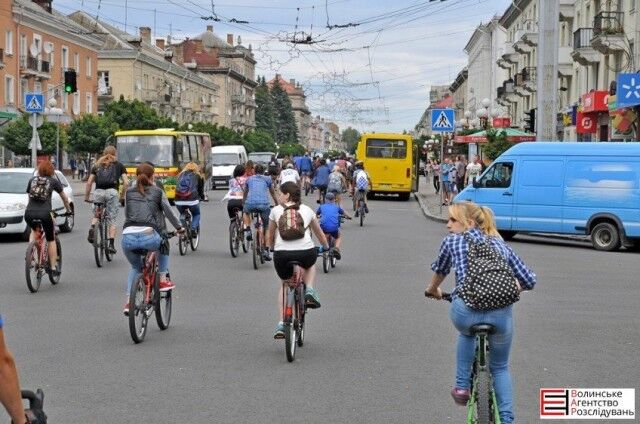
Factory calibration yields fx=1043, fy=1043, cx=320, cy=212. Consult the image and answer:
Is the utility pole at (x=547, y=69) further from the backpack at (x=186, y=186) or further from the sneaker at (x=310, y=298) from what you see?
the sneaker at (x=310, y=298)

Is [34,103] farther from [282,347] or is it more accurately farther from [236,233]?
[282,347]

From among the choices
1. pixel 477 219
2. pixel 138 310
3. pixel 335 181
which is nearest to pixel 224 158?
pixel 335 181

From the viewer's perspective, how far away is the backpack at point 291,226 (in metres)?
9.15

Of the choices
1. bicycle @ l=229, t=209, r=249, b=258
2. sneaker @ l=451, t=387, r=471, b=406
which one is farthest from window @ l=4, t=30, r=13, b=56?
sneaker @ l=451, t=387, r=471, b=406

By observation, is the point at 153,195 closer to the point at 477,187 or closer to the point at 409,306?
the point at 409,306

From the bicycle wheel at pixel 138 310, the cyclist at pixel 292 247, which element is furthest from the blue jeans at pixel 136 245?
the cyclist at pixel 292 247

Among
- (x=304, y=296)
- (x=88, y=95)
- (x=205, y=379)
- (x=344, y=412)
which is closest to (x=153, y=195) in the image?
(x=304, y=296)

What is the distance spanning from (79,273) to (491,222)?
34.7 ft

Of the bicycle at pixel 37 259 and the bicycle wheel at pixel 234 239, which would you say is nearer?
the bicycle at pixel 37 259

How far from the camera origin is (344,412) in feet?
22.6

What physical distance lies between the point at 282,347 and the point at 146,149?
26.8m

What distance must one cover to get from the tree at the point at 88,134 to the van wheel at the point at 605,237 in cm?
4303

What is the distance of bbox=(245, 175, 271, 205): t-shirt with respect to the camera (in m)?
16.9

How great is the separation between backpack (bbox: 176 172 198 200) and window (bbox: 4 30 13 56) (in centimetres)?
4282
